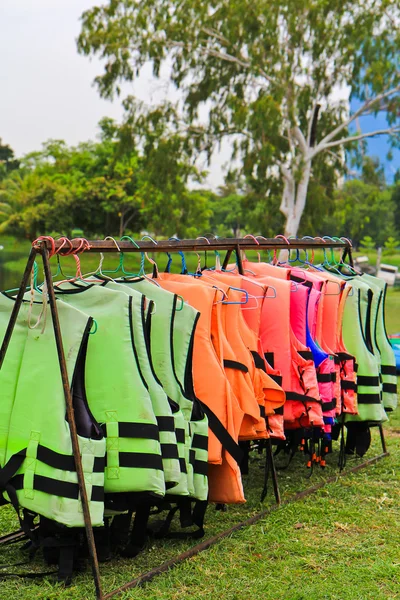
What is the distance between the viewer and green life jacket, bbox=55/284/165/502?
2.85 metres

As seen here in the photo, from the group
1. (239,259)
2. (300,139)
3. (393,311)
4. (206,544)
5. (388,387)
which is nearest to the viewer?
(206,544)

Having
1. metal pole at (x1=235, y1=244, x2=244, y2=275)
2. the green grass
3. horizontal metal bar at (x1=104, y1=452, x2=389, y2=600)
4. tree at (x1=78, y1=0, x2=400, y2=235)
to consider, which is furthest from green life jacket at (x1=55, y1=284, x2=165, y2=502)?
tree at (x1=78, y1=0, x2=400, y2=235)

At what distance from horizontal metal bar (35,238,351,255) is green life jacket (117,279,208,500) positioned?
0.32 m

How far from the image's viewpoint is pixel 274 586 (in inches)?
126

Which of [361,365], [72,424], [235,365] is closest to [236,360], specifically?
[235,365]

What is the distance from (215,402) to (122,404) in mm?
631

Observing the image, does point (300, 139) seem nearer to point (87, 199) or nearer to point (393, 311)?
point (393, 311)

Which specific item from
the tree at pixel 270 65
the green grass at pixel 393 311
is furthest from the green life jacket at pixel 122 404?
the tree at pixel 270 65

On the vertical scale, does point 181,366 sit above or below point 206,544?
above

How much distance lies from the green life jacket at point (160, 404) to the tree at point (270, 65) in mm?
23609

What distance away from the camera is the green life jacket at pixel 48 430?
2.74 metres

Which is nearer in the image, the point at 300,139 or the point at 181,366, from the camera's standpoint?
the point at 181,366

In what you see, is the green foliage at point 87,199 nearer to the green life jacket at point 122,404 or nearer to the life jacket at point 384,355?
the life jacket at point 384,355

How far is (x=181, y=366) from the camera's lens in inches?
128
